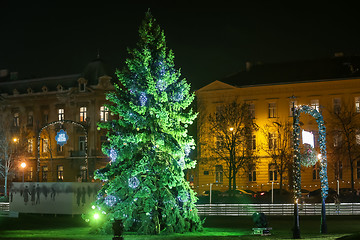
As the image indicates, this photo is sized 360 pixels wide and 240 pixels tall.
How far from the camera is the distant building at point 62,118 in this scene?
74.2 meters

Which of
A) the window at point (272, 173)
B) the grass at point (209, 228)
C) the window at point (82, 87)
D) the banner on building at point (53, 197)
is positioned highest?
the window at point (82, 87)

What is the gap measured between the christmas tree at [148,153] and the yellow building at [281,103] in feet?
123

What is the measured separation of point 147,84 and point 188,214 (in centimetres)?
674

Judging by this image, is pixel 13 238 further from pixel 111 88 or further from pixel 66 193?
pixel 111 88

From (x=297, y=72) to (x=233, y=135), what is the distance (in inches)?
564

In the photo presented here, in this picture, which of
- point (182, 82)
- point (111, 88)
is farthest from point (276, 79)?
point (182, 82)

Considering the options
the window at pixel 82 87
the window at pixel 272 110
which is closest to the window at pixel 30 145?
the window at pixel 82 87

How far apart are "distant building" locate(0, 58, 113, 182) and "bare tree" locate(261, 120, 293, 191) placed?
69.7ft

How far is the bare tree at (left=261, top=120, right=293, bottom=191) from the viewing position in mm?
62062

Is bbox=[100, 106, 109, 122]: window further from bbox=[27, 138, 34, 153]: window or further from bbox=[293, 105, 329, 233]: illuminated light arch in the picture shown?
bbox=[293, 105, 329, 233]: illuminated light arch

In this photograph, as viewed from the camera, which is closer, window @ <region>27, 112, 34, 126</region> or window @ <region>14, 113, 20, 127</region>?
window @ <region>27, 112, 34, 126</region>

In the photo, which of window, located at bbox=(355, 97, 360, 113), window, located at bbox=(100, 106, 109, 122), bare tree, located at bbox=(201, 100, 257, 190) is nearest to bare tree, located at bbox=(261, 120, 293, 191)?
bare tree, located at bbox=(201, 100, 257, 190)

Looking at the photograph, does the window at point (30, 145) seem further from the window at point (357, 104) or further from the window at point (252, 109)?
the window at point (357, 104)

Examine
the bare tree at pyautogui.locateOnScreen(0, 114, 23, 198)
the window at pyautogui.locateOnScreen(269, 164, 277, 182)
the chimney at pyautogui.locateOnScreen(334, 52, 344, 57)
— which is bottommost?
the window at pyautogui.locateOnScreen(269, 164, 277, 182)
